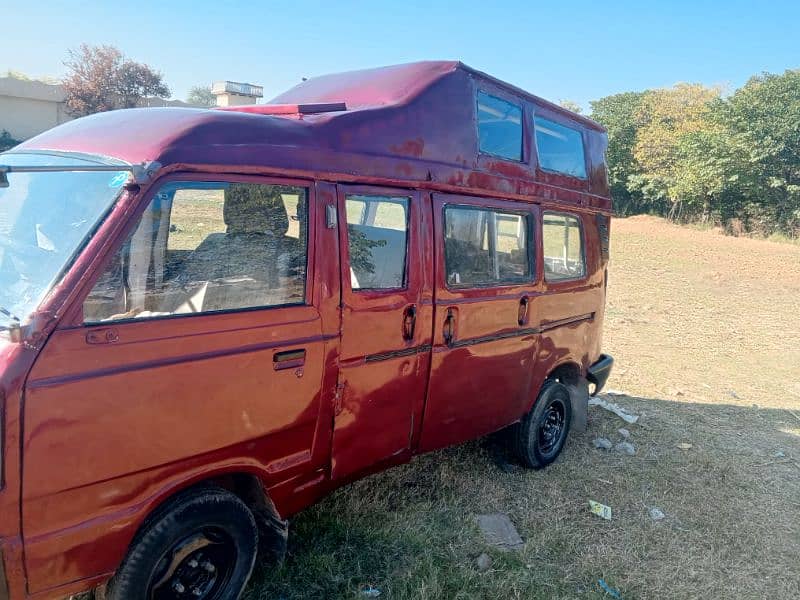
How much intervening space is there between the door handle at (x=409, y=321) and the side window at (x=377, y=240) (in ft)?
0.48

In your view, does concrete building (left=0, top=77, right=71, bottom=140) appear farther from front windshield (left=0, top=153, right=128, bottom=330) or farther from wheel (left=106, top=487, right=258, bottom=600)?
wheel (left=106, top=487, right=258, bottom=600)

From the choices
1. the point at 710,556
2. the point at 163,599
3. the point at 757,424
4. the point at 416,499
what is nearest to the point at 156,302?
the point at 163,599

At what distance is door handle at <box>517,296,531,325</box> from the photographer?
4129 millimetres

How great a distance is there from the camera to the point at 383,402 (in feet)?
10.7

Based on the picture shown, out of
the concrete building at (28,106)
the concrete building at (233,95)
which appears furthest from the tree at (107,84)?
the concrete building at (233,95)

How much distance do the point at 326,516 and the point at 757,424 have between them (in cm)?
494

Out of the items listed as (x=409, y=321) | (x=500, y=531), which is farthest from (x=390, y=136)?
(x=500, y=531)

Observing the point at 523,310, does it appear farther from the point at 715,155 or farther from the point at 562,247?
the point at 715,155

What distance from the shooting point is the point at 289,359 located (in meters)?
2.70

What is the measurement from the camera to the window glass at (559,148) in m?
4.36

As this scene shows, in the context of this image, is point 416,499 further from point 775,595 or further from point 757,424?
point 757,424

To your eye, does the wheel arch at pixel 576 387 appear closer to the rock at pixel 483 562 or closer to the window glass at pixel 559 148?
the window glass at pixel 559 148

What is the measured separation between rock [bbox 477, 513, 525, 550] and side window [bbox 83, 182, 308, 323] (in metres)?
2.09

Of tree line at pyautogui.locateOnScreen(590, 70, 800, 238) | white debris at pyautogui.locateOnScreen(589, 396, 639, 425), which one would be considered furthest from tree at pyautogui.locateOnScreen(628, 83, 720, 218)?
white debris at pyautogui.locateOnScreen(589, 396, 639, 425)
